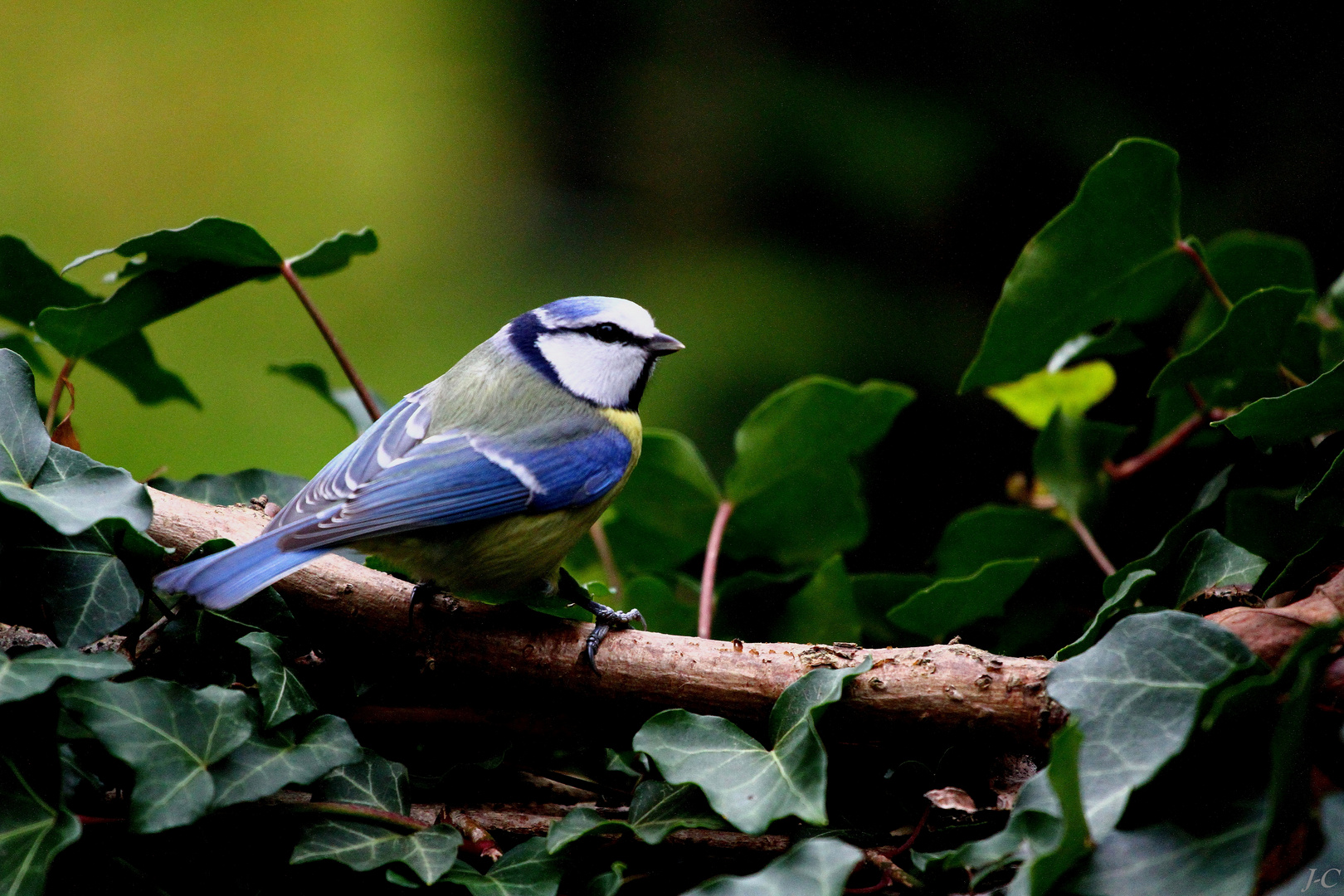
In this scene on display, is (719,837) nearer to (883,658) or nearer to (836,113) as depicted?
(883,658)

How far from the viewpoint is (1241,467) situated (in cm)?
96

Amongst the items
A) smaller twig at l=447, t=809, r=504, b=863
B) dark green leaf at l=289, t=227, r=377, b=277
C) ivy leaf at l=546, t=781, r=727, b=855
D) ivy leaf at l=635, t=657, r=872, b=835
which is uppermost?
dark green leaf at l=289, t=227, r=377, b=277

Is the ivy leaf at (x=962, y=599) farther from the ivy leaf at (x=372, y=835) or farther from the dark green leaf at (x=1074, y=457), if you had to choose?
the ivy leaf at (x=372, y=835)

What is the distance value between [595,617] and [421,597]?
0.16 meters

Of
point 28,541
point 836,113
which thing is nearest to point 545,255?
point 836,113

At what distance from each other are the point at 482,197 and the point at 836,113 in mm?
1142

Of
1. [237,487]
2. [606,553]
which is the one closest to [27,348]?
[237,487]

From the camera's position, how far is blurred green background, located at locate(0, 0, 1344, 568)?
7.11 feet

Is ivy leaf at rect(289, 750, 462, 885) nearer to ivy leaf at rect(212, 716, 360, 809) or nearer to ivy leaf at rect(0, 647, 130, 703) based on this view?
ivy leaf at rect(212, 716, 360, 809)

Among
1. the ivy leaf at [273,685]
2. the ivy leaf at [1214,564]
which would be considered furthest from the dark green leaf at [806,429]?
the ivy leaf at [273,685]

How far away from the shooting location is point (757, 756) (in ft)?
2.31

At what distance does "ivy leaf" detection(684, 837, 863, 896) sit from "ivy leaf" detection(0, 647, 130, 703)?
425mm

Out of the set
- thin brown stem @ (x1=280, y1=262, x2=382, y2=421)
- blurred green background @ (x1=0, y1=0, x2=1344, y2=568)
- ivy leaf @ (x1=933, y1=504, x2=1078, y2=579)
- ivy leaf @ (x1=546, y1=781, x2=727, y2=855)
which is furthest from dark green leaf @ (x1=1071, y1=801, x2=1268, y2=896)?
blurred green background @ (x1=0, y1=0, x2=1344, y2=568)

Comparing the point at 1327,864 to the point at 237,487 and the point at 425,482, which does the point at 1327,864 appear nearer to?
the point at 425,482
